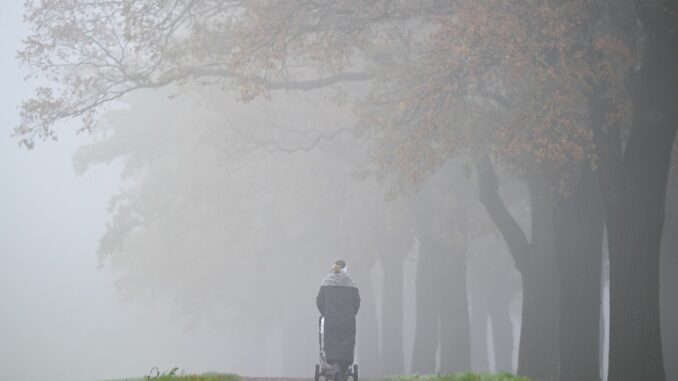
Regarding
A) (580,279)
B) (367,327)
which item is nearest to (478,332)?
(367,327)

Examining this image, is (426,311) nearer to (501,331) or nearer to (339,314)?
(501,331)

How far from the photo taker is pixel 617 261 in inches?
588

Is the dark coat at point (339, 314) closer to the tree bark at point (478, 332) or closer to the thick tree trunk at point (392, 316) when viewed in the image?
the thick tree trunk at point (392, 316)

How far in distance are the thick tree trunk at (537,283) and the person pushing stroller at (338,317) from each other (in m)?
6.71

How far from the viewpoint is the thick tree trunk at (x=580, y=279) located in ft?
56.6

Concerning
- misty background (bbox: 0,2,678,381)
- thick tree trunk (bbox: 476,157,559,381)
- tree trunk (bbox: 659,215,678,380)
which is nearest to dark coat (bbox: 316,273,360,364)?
misty background (bbox: 0,2,678,381)

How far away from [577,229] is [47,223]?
150 meters

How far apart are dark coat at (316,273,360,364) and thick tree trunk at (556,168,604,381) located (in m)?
5.09

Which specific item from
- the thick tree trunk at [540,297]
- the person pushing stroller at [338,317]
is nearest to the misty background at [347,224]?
the thick tree trunk at [540,297]

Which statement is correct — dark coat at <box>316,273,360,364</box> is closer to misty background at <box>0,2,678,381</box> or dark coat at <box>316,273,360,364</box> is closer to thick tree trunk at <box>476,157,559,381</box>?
misty background at <box>0,2,678,381</box>

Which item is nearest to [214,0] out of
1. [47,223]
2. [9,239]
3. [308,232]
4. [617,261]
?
[617,261]

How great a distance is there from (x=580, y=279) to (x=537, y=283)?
284 centimetres

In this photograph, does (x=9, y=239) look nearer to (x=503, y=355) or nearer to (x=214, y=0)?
(x=503, y=355)

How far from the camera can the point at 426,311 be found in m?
30.7
